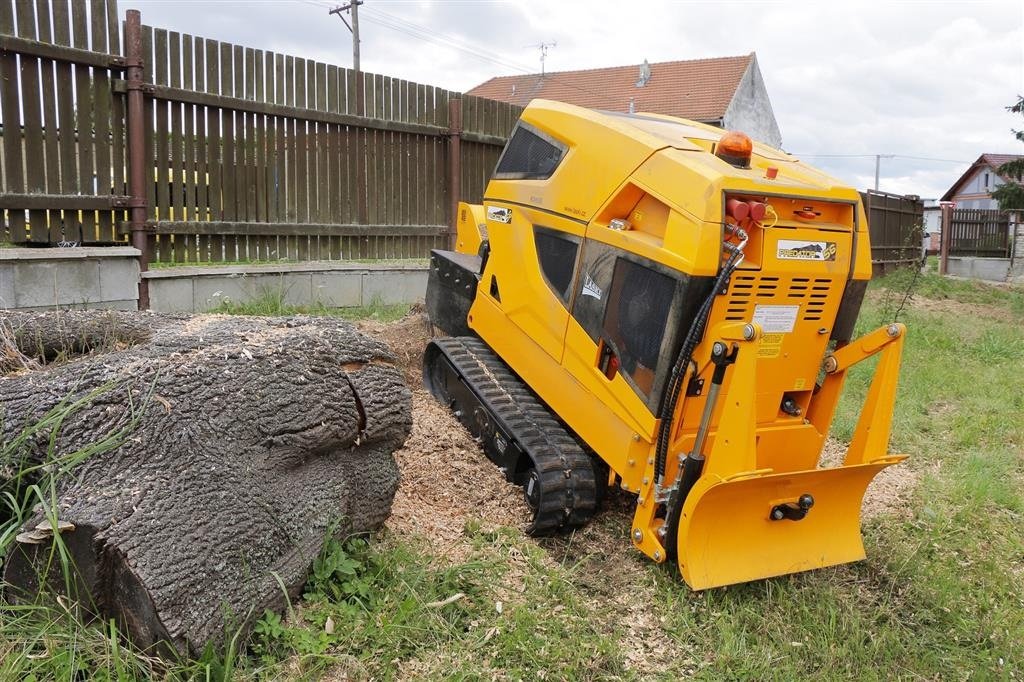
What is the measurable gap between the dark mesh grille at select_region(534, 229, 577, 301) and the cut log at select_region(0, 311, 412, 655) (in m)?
1.03

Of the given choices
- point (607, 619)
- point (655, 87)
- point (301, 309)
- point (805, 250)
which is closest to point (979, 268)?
point (301, 309)

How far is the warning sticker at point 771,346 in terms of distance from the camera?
12.1ft

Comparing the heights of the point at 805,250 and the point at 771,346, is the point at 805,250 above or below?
above

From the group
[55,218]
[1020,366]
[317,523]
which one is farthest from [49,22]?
[1020,366]

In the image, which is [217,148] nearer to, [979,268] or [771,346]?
[771,346]

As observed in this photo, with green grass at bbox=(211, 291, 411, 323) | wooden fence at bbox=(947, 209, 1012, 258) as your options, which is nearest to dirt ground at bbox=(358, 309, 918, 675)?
green grass at bbox=(211, 291, 411, 323)

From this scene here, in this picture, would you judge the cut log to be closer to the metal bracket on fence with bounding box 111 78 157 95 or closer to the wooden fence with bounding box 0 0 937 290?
the wooden fence with bounding box 0 0 937 290

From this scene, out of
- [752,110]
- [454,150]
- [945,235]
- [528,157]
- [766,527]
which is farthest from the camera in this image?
[752,110]

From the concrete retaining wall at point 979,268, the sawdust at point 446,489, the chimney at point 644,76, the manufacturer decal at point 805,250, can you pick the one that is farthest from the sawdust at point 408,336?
the chimney at point 644,76

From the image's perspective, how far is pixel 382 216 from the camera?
8.62 metres

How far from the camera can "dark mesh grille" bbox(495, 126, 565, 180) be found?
14.8 feet

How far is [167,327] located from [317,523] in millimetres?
1270

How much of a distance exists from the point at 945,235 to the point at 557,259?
2022cm

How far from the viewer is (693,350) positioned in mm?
3525
